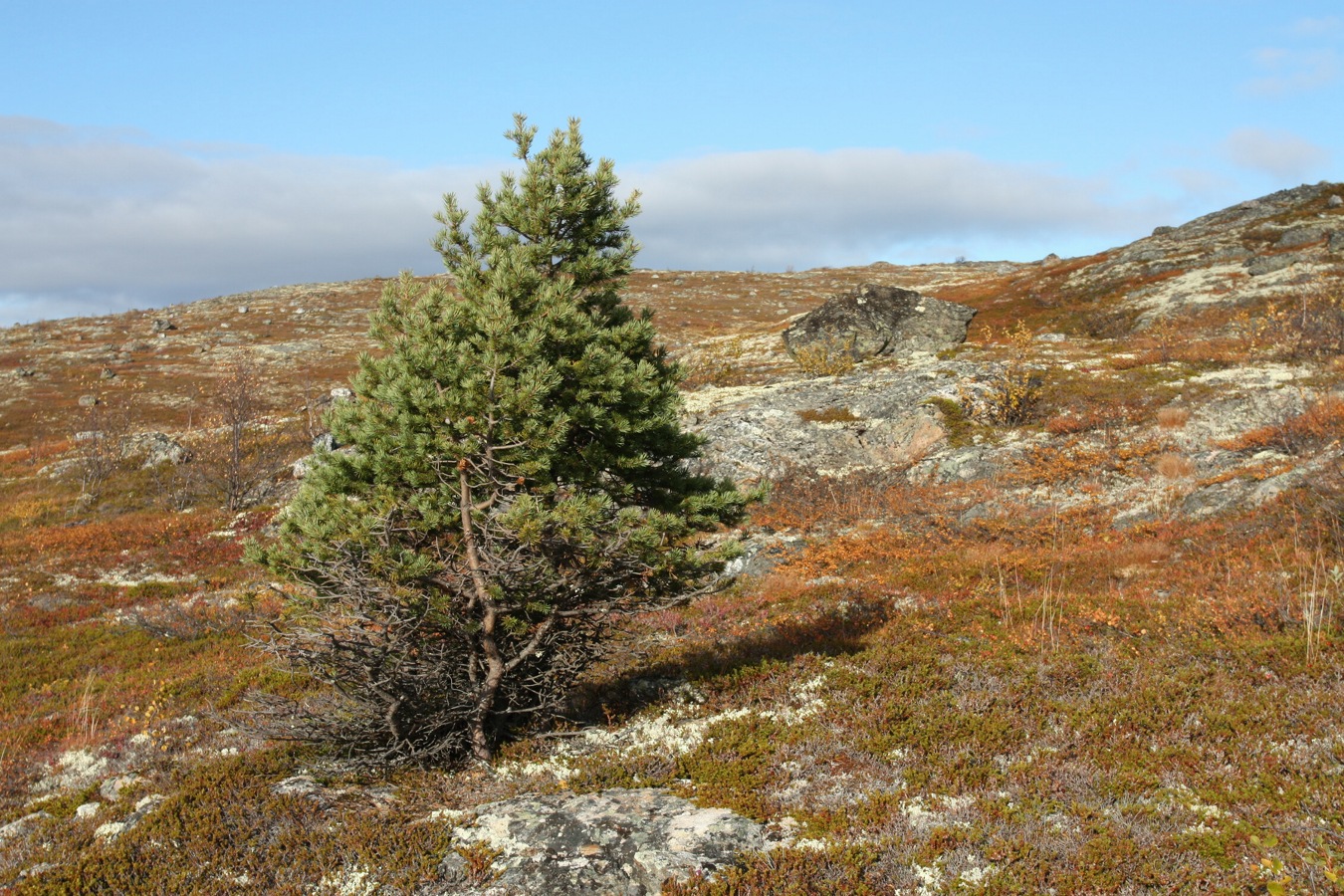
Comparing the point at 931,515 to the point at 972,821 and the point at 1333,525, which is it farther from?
the point at 972,821

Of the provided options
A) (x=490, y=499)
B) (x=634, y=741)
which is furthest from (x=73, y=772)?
(x=634, y=741)

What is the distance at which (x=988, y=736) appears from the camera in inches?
356

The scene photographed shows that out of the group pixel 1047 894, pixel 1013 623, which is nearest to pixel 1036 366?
pixel 1013 623

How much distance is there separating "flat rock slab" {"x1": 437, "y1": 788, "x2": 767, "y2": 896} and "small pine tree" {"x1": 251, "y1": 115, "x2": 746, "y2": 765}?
198cm

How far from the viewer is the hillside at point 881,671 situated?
7191 millimetres

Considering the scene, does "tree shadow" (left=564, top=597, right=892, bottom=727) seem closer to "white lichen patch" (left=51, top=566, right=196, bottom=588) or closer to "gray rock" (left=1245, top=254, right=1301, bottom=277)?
"white lichen patch" (left=51, top=566, right=196, bottom=588)

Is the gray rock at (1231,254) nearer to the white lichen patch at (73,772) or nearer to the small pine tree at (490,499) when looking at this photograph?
the small pine tree at (490,499)

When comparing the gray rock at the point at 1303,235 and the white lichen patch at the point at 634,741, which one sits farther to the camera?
the gray rock at the point at 1303,235

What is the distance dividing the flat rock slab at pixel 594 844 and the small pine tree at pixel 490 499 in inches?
78.1

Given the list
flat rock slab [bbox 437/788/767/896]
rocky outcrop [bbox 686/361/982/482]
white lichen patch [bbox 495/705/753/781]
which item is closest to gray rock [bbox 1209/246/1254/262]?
rocky outcrop [bbox 686/361/982/482]

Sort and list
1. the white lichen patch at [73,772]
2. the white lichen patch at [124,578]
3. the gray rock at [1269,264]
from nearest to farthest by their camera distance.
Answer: the white lichen patch at [73,772] → the white lichen patch at [124,578] → the gray rock at [1269,264]

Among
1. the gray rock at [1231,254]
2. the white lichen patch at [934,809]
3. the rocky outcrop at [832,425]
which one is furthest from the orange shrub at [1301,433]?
the gray rock at [1231,254]

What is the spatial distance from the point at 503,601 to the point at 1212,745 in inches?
317

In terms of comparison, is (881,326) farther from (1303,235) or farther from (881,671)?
(881,671)
